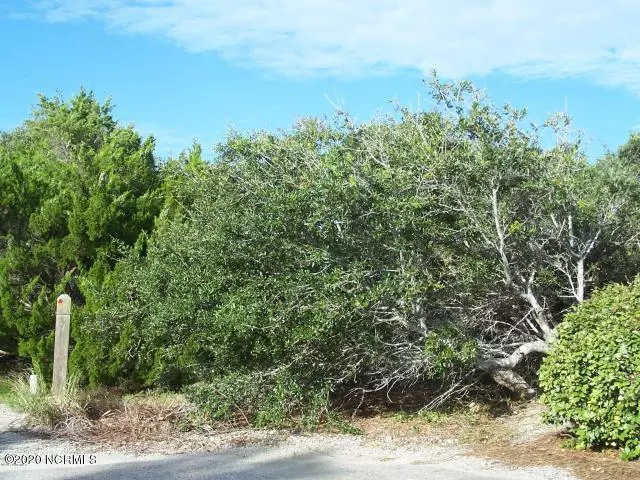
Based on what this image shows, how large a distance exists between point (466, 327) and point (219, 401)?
113 inches

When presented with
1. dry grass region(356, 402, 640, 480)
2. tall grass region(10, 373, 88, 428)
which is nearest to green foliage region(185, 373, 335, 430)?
dry grass region(356, 402, 640, 480)

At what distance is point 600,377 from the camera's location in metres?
6.41

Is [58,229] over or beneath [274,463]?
over

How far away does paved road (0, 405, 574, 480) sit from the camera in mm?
6422

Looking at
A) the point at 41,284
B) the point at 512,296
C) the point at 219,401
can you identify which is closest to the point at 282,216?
the point at 219,401

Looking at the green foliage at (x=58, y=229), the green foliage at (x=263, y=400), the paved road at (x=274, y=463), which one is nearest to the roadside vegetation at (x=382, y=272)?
the green foliage at (x=263, y=400)

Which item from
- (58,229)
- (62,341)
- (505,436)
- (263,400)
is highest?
(58,229)

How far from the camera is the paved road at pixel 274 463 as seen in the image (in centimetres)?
642

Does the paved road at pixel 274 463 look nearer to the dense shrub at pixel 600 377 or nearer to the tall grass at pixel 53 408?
the tall grass at pixel 53 408

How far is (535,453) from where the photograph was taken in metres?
6.99

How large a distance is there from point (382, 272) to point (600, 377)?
2.52 metres

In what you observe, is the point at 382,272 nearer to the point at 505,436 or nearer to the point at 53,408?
the point at 505,436

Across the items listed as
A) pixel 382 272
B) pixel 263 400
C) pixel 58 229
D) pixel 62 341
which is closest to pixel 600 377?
pixel 382 272

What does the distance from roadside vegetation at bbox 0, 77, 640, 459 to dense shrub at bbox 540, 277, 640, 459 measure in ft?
0.10
